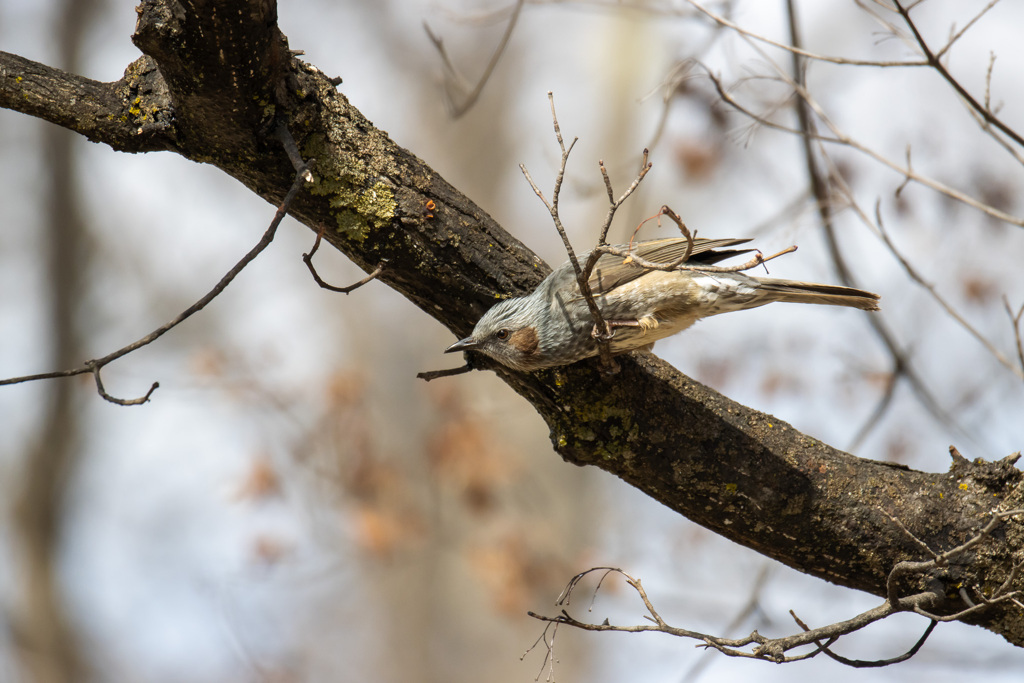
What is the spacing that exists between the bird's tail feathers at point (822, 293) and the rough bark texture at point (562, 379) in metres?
0.46

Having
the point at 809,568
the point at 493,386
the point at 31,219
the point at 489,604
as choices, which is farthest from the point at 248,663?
the point at 31,219

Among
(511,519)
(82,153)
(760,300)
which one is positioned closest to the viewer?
(760,300)

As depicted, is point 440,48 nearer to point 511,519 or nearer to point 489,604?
point 511,519

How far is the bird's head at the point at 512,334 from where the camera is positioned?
2338mm

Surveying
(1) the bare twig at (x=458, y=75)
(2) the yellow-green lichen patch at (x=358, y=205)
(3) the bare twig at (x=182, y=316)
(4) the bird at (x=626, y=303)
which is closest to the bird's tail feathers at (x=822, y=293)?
(4) the bird at (x=626, y=303)

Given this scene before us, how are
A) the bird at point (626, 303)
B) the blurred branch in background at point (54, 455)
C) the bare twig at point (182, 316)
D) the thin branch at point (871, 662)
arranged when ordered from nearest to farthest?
the bare twig at point (182, 316)
the thin branch at point (871, 662)
the bird at point (626, 303)
the blurred branch in background at point (54, 455)

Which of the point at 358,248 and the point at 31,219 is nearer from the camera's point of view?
the point at 358,248

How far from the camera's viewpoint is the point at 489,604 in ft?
27.7

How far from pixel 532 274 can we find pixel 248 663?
18.4 ft

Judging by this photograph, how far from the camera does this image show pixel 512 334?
7.76 ft

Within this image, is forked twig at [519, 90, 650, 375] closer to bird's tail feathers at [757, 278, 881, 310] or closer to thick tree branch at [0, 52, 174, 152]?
bird's tail feathers at [757, 278, 881, 310]

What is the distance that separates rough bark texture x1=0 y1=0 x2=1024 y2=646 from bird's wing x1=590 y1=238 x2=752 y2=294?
0.28 m

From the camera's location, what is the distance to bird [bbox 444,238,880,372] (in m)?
2.32

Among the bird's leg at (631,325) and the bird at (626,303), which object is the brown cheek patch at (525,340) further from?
the bird's leg at (631,325)
